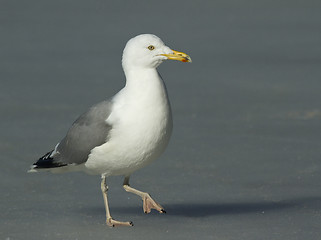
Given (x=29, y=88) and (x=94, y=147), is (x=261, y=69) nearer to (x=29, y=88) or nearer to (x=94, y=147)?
(x=29, y=88)

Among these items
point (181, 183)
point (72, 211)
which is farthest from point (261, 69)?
point (72, 211)

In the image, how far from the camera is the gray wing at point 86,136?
620 cm

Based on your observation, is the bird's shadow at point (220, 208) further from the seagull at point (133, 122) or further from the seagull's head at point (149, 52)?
the seagull's head at point (149, 52)

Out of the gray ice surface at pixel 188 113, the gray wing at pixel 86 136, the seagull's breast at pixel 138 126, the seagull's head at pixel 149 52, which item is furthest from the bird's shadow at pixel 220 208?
the seagull's head at pixel 149 52

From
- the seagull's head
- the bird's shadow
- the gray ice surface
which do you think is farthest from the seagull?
the gray ice surface

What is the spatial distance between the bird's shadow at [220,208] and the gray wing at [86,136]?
522 mm

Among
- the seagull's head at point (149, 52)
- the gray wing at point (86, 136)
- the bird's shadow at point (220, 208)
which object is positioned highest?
the seagull's head at point (149, 52)

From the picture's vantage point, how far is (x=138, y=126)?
19.6 ft

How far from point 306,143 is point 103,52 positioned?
6002 millimetres

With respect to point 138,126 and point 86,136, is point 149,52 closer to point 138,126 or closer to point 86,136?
→ point 138,126

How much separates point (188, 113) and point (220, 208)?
11.7ft

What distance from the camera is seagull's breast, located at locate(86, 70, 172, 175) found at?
236 inches

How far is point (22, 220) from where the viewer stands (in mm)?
6273

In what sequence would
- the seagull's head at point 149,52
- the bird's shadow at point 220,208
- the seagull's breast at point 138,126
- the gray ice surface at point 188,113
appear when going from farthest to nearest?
the bird's shadow at point 220,208, the gray ice surface at point 188,113, the seagull's head at point 149,52, the seagull's breast at point 138,126
